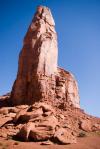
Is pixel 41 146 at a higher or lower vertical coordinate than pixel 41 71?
lower

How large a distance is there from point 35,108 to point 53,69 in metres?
8.89

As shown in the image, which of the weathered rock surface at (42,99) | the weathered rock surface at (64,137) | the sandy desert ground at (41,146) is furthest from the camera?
the weathered rock surface at (42,99)

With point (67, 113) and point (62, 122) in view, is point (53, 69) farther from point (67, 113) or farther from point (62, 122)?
point (62, 122)

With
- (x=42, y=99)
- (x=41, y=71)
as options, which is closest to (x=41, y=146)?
(x=42, y=99)

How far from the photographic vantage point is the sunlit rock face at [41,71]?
3319 centimetres

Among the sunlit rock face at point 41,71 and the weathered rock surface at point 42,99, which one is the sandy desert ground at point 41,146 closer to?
the weathered rock surface at point 42,99

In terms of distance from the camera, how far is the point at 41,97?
32.1m

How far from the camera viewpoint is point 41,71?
34.3m

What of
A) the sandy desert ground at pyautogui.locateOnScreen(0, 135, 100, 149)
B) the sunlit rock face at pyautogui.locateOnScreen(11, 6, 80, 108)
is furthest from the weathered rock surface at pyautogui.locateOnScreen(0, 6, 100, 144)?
the sandy desert ground at pyautogui.locateOnScreen(0, 135, 100, 149)

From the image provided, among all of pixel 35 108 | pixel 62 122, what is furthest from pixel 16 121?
pixel 62 122

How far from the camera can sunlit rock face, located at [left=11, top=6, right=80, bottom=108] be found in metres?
33.2

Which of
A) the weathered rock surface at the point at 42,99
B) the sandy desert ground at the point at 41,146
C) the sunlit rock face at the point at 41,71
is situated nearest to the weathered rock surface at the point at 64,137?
the weathered rock surface at the point at 42,99

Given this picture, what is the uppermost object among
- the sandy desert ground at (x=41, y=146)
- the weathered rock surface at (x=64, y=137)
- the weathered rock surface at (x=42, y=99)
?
the weathered rock surface at (x=42, y=99)

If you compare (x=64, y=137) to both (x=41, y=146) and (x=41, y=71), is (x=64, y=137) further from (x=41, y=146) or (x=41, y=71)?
(x=41, y=71)
